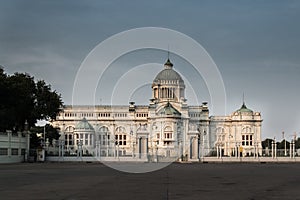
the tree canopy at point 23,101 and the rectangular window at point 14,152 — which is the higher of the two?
the tree canopy at point 23,101

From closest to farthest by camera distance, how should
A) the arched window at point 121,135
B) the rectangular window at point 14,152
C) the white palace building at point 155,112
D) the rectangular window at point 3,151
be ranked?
the rectangular window at point 3,151, the rectangular window at point 14,152, the white palace building at point 155,112, the arched window at point 121,135

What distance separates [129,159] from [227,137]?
78923 mm

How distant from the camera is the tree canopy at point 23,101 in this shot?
215 feet

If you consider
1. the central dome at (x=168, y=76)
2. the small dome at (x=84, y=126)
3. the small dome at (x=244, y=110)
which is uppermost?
the central dome at (x=168, y=76)

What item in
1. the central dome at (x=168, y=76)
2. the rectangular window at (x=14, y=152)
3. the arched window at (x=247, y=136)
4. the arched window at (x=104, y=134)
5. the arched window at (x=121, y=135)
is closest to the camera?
the rectangular window at (x=14, y=152)

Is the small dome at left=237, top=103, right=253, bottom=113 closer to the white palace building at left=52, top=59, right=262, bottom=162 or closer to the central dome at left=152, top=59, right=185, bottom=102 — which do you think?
the white palace building at left=52, top=59, right=262, bottom=162

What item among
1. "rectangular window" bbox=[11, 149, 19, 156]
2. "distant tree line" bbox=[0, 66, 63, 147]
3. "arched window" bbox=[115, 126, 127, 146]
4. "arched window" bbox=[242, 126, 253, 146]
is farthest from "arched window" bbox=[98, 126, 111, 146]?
"rectangular window" bbox=[11, 149, 19, 156]

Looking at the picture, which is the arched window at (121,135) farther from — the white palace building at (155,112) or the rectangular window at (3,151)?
the rectangular window at (3,151)

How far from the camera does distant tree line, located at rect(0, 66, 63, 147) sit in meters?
65.7

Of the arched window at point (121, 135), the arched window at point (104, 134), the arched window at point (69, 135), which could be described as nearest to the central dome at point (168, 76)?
the arched window at point (121, 135)

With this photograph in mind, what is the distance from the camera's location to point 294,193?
1883 cm

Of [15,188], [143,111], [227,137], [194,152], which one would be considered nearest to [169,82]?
[143,111]

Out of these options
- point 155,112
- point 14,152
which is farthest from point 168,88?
point 14,152

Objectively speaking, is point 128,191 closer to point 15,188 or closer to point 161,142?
point 15,188
